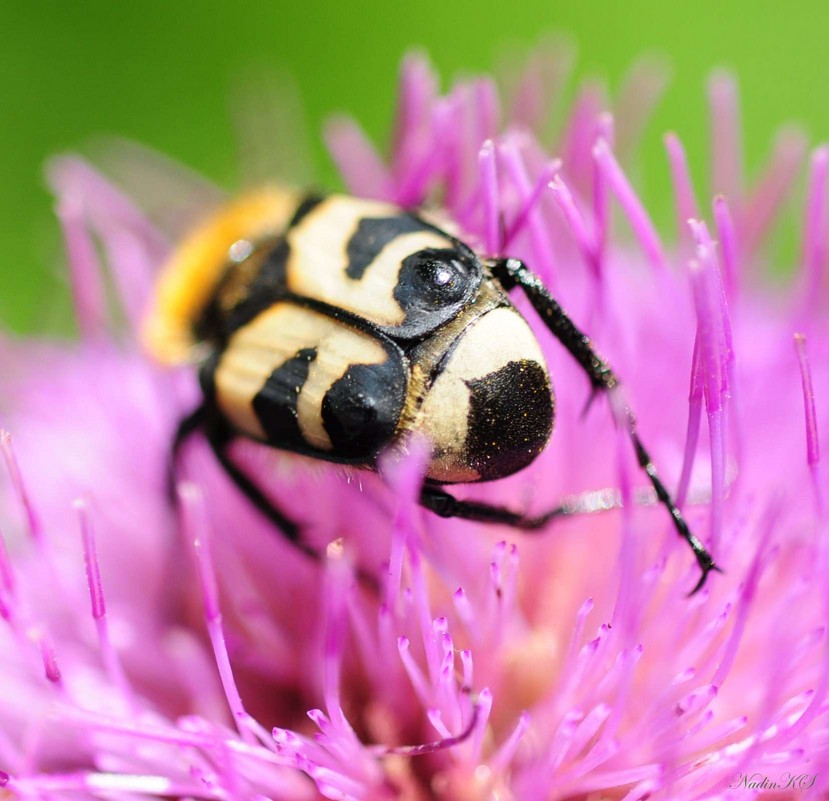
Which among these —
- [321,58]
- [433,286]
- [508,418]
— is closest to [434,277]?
[433,286]

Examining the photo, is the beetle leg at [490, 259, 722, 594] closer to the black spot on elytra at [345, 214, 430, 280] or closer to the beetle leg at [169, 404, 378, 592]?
the black spot on elytra at [345, 214, 430, 280]

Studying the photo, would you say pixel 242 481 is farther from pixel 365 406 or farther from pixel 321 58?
pixel 321 58

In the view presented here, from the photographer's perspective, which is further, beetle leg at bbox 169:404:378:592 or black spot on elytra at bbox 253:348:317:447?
beetle leg at bbox 169:404:378:592

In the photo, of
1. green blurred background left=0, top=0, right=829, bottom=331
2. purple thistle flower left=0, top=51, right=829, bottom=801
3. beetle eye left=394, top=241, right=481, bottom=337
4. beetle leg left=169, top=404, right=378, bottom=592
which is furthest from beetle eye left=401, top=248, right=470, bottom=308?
green blurred background left=0, top=0, right=829, bottom=331

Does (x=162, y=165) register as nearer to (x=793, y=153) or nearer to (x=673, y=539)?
(x=793, y=153)

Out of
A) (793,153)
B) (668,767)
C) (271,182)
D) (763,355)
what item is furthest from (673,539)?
(271,182)

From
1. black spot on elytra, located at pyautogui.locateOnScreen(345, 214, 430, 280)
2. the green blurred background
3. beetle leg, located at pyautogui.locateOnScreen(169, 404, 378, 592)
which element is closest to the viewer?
black spot on elytra, located at pyautogui.locateOnScreen(345, 214, 430, 280)
